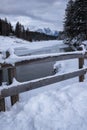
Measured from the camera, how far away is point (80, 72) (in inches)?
301

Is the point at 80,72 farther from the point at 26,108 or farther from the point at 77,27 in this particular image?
the point at 77,27

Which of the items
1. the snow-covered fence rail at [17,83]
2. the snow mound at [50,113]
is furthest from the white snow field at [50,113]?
the snow-covered fence rail at [17,83]

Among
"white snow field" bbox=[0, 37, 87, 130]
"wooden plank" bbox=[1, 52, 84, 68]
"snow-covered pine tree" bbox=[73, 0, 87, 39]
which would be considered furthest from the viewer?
"snow-covered pine tree" bbox=[73, 0, 87, 39]

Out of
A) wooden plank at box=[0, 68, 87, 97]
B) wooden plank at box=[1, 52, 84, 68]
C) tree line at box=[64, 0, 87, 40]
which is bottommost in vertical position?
wooden plank at box=[0, 68, 87, 97]

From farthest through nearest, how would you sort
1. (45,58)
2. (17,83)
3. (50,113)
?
(45,58)
(17,83)
(50,113)

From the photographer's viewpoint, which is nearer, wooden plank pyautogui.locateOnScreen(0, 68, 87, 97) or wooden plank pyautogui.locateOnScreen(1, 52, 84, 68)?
wooden plank pyautogui.locateOnScreen(0, 68, 87, 97)

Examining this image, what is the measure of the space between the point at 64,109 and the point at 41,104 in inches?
23.2

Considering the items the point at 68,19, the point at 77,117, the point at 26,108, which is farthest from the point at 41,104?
the point at 68,19

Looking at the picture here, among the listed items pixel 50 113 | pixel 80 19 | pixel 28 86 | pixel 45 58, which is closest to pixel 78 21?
pixel 80 19

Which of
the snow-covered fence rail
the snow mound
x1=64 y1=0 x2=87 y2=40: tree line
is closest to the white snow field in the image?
the snow mound

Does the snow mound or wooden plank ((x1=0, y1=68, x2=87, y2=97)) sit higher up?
wooden plank ((x1=0, y1=68, x2=87, y2=97))

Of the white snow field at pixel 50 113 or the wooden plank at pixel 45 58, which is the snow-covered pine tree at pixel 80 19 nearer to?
the wooden plank at pixel 45 58

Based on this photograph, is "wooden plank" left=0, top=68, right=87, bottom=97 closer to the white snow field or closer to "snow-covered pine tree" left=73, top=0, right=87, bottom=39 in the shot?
the white snow field

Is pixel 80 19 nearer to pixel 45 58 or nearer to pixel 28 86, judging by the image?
pixel 45 58
